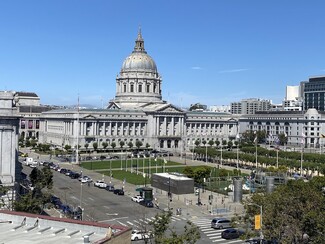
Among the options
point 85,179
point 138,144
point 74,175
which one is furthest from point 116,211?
point 138,144

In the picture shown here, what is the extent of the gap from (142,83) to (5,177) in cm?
11066

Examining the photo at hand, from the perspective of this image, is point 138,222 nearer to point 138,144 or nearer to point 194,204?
point 194,204

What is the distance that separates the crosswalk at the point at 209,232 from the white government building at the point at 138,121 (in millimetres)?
73991

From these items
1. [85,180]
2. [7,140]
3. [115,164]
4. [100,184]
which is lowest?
[100,184]

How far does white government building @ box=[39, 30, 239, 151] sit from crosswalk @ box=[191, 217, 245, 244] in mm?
73991

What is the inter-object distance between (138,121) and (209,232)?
98394 millimetres

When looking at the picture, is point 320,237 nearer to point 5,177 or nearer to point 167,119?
point 5,177

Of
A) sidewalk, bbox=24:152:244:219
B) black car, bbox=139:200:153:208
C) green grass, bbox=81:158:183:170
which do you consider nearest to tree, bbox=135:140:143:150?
green grass, bbox=81:158:183:170

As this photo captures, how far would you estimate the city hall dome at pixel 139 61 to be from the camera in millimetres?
161625

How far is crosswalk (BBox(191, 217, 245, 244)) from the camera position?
44.3 m

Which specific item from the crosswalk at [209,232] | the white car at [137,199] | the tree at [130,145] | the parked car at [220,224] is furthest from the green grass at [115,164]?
the parked car at [220,224]

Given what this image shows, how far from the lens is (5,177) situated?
5128 centimetres

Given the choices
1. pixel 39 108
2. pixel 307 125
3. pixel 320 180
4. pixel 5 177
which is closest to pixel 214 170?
pixel 320 180

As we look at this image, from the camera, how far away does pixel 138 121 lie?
144375 mm
